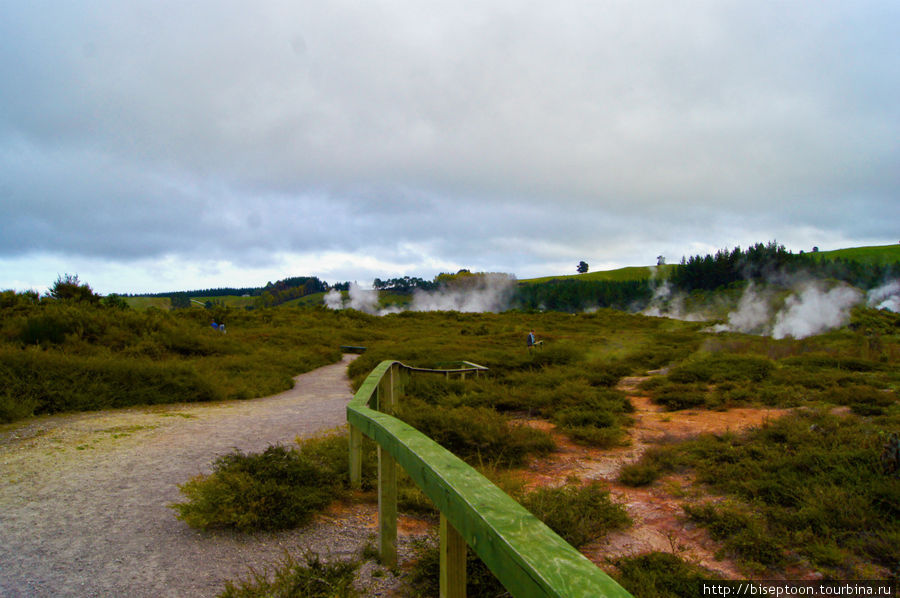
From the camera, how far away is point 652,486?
5438mm

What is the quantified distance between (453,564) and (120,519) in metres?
3.30

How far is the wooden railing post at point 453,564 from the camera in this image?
198cm

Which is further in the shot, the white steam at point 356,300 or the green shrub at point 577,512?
the white steam at point 356,300

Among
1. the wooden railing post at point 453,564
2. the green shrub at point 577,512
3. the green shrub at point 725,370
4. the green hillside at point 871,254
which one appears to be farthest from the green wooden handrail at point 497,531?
the green hillside at point 871,254

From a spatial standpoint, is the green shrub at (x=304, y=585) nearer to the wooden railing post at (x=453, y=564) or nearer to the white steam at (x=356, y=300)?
the wooden railing post at (x=453, y=564)

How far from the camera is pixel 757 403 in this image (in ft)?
29.9

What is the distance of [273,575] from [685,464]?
4905mm

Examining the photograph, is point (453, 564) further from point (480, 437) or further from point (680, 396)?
point (680, 396)

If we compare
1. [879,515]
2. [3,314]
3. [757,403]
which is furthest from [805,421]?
[3,314]

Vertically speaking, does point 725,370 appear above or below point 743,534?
above

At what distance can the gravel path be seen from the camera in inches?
117

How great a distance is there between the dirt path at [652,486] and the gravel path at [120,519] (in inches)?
85.4

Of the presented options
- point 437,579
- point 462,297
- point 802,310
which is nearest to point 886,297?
point 802,310

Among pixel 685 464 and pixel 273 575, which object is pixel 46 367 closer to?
pixel 273 575
